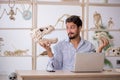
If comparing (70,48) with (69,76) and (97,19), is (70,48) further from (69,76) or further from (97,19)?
(97,19)

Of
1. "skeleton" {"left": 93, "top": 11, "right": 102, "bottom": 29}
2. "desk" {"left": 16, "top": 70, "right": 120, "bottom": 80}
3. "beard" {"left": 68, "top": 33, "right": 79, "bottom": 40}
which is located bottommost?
"desk" {"left": 16, "top": 70, "right": 120, "bottom": 80}

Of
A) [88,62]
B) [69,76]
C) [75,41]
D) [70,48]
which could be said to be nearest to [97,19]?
[75,41]

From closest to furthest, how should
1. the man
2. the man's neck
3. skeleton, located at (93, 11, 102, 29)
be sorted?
the man → the man's neck → skeleton, located at (93, 11, 102, 29)

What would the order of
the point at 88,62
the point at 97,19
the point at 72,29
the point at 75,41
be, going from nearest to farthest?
the point at 88,62 → the point at 72,29 → the point at 75,41 → the point at 97,19

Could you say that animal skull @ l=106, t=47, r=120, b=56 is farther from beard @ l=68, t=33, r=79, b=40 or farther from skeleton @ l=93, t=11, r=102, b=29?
beard @ l=68, t=33, r=79, b=40

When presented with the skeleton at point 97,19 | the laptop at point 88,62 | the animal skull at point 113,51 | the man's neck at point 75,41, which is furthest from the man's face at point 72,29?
the animal skull at point 113,51

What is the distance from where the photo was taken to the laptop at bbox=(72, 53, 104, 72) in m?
2.17

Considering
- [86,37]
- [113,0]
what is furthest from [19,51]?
[113,0]

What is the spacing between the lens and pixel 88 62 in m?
2.19

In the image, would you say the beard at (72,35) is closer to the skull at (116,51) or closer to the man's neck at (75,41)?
the man's neck at (75,41)

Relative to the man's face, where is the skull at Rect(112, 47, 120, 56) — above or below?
below

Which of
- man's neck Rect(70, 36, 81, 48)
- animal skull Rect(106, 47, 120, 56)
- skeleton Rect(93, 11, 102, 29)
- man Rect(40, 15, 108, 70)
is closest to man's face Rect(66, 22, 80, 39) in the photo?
man Rect(40, 15, 108, 70)

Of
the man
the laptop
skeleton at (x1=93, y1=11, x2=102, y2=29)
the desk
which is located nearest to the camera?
the desk

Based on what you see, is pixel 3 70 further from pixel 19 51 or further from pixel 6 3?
pixel 6 3
